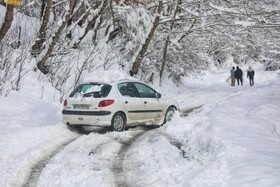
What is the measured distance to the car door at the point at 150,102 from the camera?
1270cm

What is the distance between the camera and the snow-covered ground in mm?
6676

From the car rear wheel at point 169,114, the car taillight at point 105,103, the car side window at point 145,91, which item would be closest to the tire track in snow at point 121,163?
the car taillight at point 105,103

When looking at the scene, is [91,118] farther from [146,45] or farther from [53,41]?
[146,45]

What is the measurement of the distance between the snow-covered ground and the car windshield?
1098 millimetres

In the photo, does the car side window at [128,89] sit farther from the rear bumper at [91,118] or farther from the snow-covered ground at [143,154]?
the snow-covered ground at [143,154]

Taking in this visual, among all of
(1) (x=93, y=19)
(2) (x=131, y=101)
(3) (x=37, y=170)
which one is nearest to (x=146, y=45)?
(1) (x=93, y=19)

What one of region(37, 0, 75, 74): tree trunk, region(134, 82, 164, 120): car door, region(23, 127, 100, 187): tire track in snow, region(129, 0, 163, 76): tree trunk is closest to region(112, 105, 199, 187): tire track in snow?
region(134, 82, 164, 120): car door

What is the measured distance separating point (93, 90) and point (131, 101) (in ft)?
4.31

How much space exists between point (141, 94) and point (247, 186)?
23.5 ft

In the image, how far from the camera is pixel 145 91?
1298 cm

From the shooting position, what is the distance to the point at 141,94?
1267 centimetres

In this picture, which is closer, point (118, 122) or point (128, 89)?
point (118, 122)

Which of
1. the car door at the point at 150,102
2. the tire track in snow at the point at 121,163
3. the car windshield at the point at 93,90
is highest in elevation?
the car windshield at the point at 93,90

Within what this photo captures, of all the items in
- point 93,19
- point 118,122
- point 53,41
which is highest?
point 93,19
